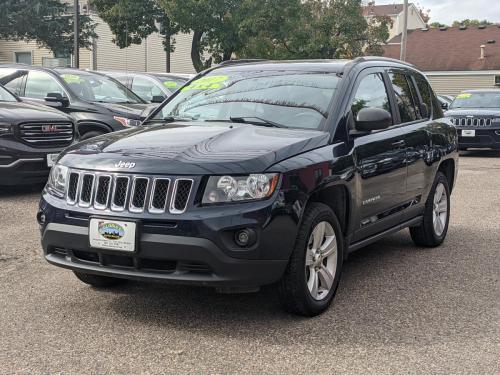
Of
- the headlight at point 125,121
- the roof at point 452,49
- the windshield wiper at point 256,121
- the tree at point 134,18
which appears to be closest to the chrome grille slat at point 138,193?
the windshield wiper at point 256,121

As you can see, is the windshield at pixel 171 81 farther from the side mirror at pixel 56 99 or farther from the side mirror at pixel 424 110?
the side mirror at pixel 424 110

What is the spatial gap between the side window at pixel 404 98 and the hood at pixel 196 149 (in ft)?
5.13

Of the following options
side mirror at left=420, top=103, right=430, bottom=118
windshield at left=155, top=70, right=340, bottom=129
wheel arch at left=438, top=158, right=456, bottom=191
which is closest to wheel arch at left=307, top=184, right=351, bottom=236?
windshield at left=155, top=70, right=340, bottom=129

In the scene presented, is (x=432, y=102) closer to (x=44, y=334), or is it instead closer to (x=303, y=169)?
(x=303, y=169)

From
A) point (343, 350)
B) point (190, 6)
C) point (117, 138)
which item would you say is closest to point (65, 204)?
point (117, 138)

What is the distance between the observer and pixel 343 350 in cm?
375

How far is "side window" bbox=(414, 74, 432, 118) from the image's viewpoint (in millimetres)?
6402

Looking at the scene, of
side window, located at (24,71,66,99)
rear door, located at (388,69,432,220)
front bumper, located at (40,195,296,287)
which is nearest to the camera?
front bumper, located at (40,195,296,287)

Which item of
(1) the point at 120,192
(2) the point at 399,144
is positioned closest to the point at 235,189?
(1) the point at 120,192

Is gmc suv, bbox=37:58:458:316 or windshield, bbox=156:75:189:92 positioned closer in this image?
gmc suv, bbox=37:58:458:316

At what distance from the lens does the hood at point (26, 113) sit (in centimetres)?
862

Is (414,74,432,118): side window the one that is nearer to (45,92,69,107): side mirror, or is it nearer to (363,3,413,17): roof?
(45,92,69,107): side mirror

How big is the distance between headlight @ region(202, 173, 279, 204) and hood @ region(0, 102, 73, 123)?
563 cm

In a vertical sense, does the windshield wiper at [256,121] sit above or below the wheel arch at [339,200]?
above
